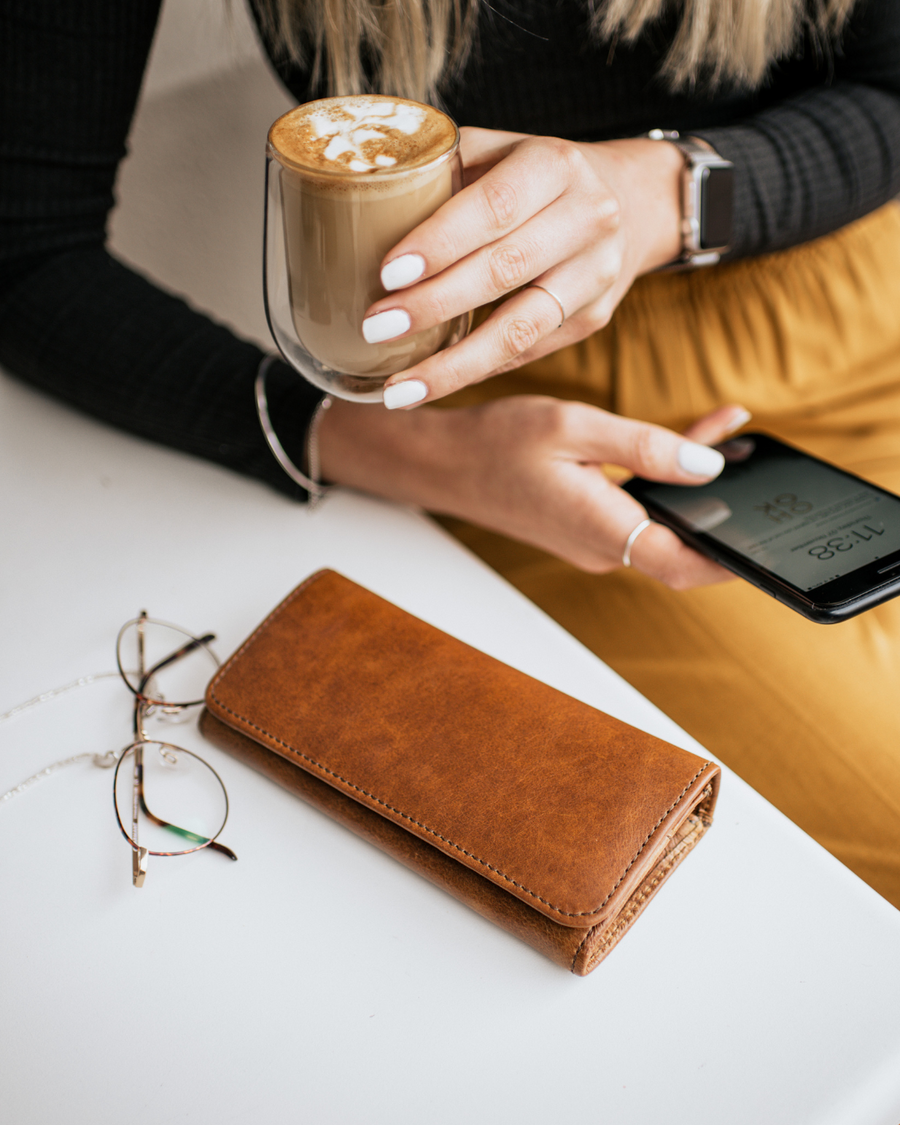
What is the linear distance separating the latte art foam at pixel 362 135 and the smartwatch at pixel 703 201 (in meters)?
0.35

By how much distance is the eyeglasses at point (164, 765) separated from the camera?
20.5 inches

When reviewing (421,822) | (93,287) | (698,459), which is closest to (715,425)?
(698,459)

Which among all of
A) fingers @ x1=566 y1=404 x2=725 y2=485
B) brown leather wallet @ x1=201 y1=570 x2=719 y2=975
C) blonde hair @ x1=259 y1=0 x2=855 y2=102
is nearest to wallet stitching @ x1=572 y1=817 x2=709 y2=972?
brown leather wallet @ x1=201 y1=570 x2=719 y2=975

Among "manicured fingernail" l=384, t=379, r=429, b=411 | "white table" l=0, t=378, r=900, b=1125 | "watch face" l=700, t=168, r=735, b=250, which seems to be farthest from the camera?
"watch face" l=700, t=168, r=735, b=250

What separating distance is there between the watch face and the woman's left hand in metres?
0.16

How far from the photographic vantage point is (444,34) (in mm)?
731

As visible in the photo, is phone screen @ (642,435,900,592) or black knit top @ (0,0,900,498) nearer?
phone screen @ (642,435,900,592)

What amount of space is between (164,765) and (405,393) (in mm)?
294

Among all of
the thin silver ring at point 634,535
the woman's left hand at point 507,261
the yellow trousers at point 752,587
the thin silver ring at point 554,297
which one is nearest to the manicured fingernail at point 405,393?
the woman's left hand at point 507,261

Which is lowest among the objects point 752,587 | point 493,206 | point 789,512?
point 752,587

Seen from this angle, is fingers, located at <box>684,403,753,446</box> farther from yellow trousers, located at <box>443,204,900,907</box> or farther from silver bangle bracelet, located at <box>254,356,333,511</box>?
silver bangle bracelet, located at <box>254,356,333,511</box>

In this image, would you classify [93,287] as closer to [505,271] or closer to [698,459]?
[505,271]

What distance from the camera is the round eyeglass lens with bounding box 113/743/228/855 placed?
52 cm

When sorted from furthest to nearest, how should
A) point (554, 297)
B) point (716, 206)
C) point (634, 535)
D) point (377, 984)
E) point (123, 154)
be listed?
point (123, 154) < point (716, 206) < point (634, 535) < point (554, 297) < point (377, 984)
